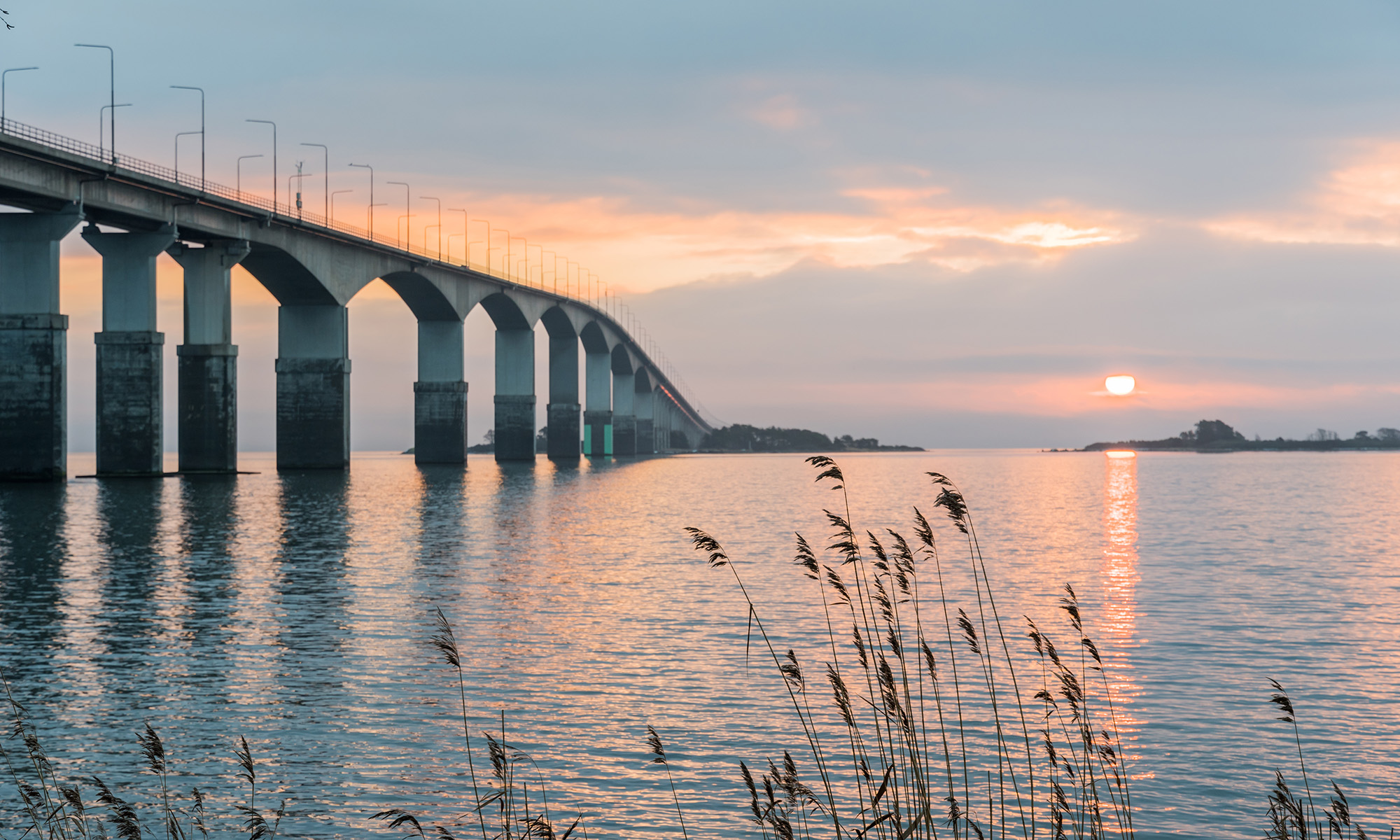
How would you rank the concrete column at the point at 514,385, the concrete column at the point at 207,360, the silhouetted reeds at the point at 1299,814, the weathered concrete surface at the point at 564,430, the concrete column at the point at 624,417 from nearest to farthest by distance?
the silhouetted reeds at the point at 1299,814 < the concrete column at the point at 207,360 < the concrete column at the point at 514,385 < the weathered concrete surface at the point at 564,430 < the concrete column at the point at 624,417

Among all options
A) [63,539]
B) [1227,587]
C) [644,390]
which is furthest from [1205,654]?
[644,390]

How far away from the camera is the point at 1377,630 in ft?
63.2

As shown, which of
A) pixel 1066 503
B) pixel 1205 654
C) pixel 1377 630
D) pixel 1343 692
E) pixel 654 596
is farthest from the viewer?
pixel 1066 503

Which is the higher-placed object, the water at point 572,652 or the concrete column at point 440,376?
the concrete column at point 440,376

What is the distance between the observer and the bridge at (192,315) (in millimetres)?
57188

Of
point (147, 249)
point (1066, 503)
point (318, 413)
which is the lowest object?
point (1066, 503)

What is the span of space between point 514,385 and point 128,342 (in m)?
→ 59.3

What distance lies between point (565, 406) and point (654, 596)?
123 meters

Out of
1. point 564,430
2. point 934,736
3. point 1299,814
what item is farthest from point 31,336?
point 564,430

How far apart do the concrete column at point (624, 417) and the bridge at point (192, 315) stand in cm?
6147

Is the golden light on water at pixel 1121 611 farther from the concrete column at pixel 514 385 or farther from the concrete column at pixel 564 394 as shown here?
the concrete column at pixel 564 394

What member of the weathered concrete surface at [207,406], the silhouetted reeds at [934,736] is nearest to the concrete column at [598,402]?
the weathered concrete surface at [207,406]

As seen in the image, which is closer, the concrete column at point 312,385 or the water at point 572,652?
the water at point 572,652

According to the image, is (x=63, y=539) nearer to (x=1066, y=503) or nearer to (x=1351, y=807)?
(x=1351, y=807)
